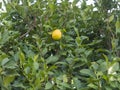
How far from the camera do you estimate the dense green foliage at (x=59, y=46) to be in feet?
5.12

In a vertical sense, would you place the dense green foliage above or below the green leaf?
above

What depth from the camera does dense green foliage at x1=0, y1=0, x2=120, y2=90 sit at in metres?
1.56

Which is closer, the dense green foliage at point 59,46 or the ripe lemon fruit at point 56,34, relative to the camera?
the dense green foliage at point 59,46

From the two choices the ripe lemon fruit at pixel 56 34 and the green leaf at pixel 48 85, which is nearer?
the green leaf at pixel 48 85

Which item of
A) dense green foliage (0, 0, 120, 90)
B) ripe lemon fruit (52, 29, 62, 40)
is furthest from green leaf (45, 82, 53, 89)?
ripe lemon fruit (52, 29, 62, 40)

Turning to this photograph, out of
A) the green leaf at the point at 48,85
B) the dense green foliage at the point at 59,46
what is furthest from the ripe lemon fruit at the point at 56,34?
the green leaf at the point at 48,85

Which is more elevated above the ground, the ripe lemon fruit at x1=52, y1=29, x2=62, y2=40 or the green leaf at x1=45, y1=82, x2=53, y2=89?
the ripe lemon fruit at x1=52, y1=29, x2=62, y2=40

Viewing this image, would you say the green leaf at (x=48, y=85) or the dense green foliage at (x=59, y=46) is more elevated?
the dense green foliage at (x=59, y=46)

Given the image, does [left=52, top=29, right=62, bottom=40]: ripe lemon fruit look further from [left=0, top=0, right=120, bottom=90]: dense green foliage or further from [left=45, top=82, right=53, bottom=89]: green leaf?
[left=45, top=82, right=53, bottom=89]: green leaf

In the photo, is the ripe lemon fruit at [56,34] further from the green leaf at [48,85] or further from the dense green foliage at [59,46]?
the green leaf at [48,85]

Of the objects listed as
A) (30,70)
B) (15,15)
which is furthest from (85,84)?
(15,15)

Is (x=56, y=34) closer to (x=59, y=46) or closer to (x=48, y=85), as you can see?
(x=59, y=46)

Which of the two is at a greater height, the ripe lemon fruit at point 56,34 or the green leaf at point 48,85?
the ripe lemon fruit at point 56,34

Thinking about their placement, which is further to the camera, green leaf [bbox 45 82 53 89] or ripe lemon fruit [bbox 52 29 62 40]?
ripe lemon fruit [bbox 52 29 62 40]
